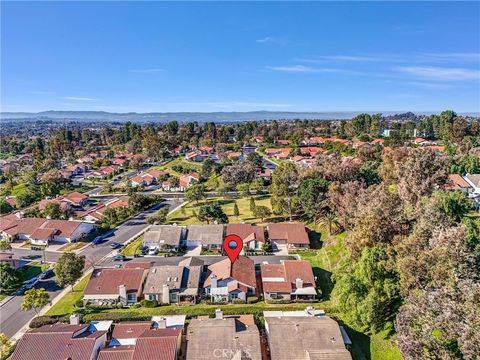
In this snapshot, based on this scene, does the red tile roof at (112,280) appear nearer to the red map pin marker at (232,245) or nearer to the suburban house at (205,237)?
the red map pin marker at (232,245)

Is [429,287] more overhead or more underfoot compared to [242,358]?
more overhead

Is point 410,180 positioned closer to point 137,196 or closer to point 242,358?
point 242,358

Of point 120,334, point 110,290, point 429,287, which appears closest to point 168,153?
point 110,290

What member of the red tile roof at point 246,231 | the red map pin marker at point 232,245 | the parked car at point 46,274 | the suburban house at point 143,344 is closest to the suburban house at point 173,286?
the red map pin marker at point 232,245

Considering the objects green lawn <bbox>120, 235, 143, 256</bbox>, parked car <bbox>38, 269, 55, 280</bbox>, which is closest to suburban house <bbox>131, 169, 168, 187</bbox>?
green lawn <bbox>120, 235, 143, 256</bbox>

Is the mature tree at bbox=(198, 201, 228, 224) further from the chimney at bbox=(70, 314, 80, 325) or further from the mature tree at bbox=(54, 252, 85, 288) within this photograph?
the chimney at bbox=(70, 314, 80, 325)

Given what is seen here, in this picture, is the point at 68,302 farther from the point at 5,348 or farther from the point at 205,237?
the point at 205,237

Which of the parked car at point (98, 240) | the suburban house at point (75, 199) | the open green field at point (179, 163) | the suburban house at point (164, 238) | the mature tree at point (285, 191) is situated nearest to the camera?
the suburban house at point (164, 238)
